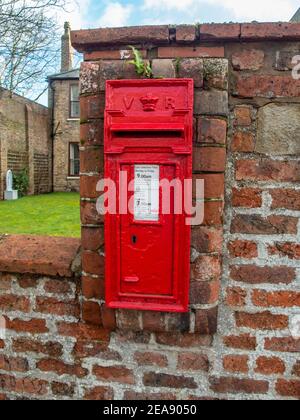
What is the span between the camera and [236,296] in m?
1.53

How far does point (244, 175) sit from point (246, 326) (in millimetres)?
645

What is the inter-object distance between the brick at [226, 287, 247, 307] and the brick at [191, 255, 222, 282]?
0.43 ft

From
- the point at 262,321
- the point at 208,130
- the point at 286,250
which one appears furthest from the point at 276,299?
the point at 208,130

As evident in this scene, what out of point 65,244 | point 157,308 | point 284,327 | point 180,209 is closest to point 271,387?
point 284,327

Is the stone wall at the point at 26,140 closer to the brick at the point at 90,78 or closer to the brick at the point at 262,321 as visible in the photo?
the brick at the point at 90,78

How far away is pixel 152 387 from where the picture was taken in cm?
161

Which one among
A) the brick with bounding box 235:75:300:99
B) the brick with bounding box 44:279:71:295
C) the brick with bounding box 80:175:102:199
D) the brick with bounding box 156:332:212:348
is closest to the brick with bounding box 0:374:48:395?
the brick with bounding box 44:279:71:295

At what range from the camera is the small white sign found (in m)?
1.35

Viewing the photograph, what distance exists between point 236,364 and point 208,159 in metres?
0.89

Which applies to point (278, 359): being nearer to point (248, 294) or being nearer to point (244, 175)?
point (248, 294)

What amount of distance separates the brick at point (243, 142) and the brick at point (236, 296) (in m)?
0.58

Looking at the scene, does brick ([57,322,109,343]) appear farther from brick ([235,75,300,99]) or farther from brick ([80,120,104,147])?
brick ([235,75,300,99])

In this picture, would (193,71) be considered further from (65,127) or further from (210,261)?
(65,127)

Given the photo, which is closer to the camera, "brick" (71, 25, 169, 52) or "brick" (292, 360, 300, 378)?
"brick" (71, 25, 169, 52)
